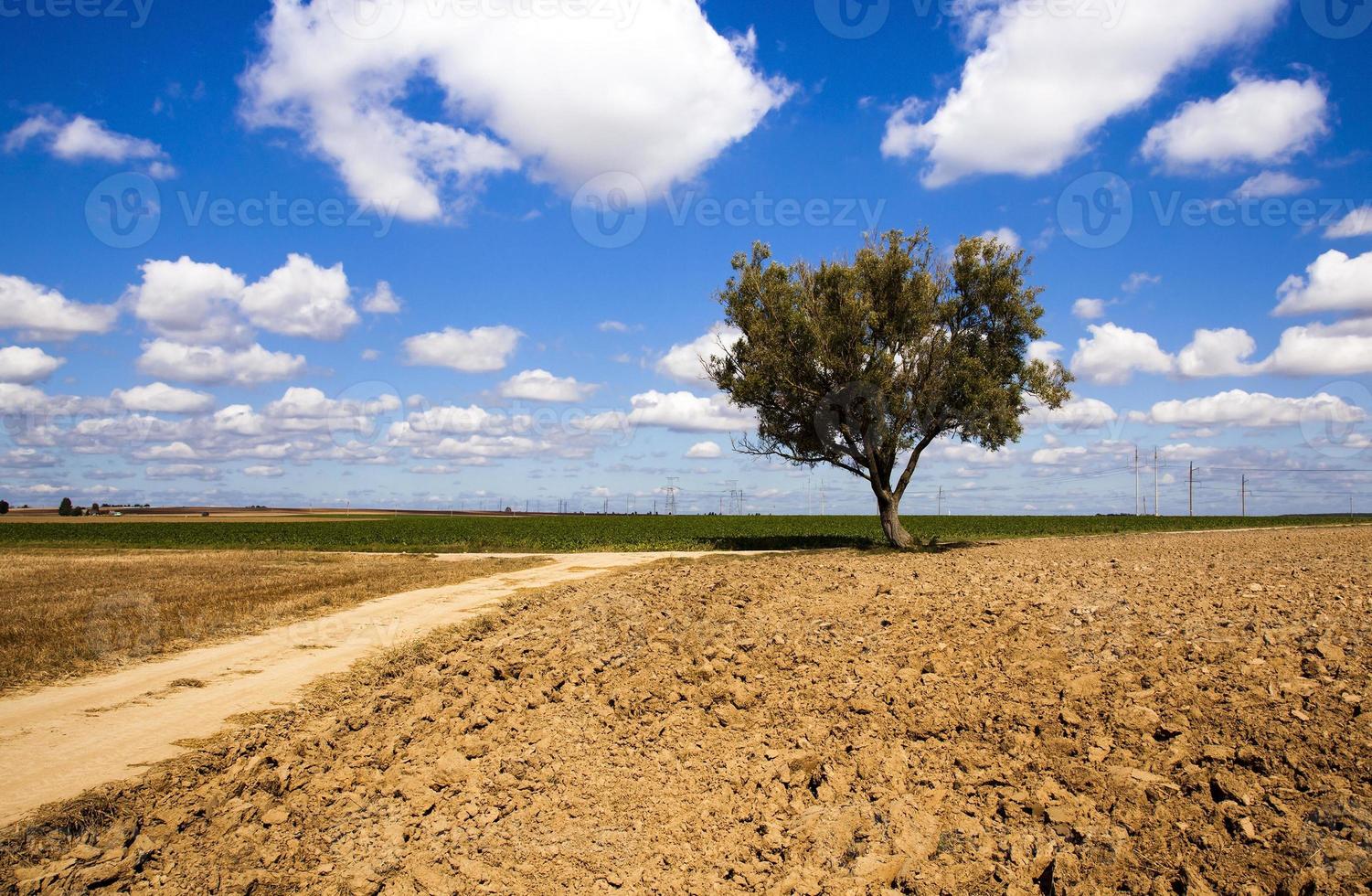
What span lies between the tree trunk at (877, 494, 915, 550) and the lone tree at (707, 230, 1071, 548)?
0.06 m

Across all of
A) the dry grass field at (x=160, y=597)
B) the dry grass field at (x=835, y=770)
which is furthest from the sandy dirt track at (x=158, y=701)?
the dry grass field at (x=160, y=597)

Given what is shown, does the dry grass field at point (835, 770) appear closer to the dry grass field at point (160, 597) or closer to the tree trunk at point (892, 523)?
the dry grass field at point (160, 597)

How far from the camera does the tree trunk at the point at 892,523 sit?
99.1 ft

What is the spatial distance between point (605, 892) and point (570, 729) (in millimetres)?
2282

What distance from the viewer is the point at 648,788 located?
19.8 ft

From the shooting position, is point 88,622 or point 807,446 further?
point 807,446

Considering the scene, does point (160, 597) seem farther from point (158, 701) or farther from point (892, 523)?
point (892, 523)

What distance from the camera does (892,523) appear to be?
30.7m

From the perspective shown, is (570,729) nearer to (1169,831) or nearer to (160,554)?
(1169,831)

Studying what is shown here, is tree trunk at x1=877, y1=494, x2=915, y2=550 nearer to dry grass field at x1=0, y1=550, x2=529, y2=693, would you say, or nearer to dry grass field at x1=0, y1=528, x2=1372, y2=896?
dry grass field at x1=0, y1=550, x2=529, y2=693

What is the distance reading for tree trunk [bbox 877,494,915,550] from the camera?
1190 inches

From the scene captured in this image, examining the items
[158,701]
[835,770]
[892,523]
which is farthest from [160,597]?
[892,523]

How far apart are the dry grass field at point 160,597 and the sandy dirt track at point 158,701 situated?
113 cm

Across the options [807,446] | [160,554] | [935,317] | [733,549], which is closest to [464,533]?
[160,554]
